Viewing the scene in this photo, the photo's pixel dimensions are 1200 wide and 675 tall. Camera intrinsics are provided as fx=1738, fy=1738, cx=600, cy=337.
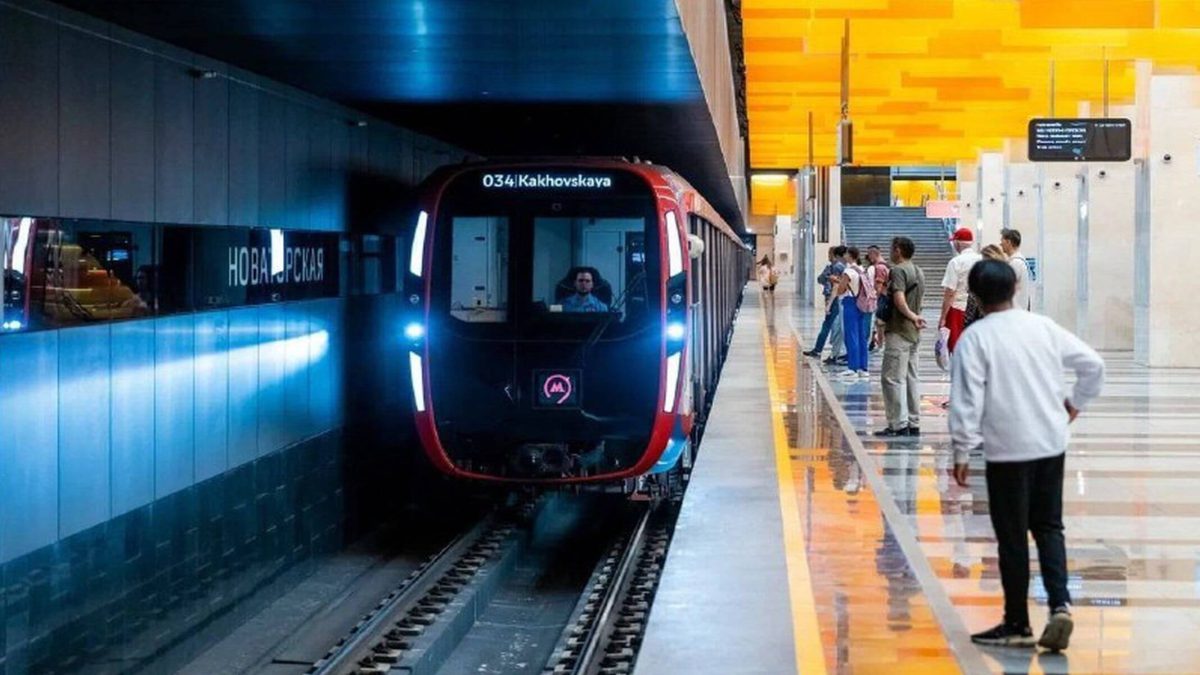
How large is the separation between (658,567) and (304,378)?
11.2 feet

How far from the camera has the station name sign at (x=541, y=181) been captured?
13.3 m

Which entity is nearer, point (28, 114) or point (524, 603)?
point (28, 114)

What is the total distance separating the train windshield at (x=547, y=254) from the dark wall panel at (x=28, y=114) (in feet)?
14.5

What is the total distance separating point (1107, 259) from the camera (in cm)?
2791

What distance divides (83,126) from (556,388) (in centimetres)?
462

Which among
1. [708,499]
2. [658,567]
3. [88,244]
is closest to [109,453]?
[88,244]

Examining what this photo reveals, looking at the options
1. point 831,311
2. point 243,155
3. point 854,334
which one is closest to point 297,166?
point 243,155

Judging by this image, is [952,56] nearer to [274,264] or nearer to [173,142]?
[274,264]

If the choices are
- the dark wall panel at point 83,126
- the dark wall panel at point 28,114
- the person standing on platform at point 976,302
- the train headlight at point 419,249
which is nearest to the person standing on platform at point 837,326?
the person standing on platform at point 976,302

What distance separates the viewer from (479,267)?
13.3m

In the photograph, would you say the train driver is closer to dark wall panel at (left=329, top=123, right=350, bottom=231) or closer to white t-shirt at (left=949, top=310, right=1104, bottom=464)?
dark wall panel at (left=329, top=123, right=350, bottom=231)

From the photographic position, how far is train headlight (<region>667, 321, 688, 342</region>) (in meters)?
13.1

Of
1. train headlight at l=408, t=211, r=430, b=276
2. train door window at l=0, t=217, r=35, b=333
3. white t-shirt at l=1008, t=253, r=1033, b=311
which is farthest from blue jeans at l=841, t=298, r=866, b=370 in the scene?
train door window at l=0, t=217, r=35, b=333

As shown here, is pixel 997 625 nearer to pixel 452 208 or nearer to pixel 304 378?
pixel 452 208
